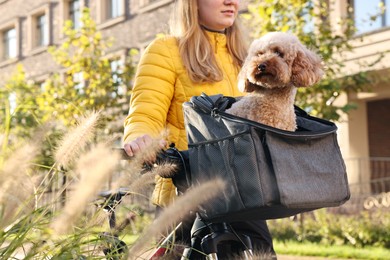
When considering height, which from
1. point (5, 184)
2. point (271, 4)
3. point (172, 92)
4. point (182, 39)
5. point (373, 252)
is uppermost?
point (271, 4)

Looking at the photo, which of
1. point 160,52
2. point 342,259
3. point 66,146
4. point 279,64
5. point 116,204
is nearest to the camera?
point 66,146

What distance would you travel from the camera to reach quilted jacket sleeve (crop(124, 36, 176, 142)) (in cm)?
330

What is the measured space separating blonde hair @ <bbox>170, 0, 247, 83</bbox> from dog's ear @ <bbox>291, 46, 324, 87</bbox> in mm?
489

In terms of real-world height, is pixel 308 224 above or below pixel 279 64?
below

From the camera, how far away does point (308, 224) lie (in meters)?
12.1

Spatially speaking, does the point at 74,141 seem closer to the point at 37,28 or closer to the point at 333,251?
the point at 333,251

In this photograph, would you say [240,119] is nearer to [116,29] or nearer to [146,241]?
[146,241]

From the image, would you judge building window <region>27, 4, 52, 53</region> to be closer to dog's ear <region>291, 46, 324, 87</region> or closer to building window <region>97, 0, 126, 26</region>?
building window <region>97, 0, 126, 26</region>

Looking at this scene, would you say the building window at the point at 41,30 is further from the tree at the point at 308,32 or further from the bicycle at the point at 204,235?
the bicycle at the point at 204,235

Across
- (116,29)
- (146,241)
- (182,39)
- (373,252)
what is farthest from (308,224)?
(116,29)

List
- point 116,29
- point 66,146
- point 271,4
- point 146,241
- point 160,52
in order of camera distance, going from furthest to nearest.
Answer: point 116,29
point 271,4
point 160,52
point 66,146
point 146,241

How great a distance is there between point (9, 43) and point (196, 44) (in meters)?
31.3

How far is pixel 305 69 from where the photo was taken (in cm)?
304

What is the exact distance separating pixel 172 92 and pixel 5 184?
1.61 metres
